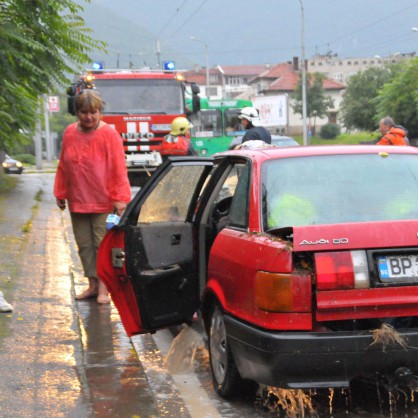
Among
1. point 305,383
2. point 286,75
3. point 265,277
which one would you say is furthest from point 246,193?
point 286,75

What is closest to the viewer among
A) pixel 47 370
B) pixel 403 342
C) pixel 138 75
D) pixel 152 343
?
pixel 403 342

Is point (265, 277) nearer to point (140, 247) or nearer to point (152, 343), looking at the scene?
point (140, 247)

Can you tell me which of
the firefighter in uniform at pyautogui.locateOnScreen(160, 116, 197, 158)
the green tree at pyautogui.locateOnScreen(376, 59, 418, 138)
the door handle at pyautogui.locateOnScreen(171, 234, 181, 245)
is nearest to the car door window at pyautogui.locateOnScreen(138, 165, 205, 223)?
the door handle at pyautogui.locateOnScreen(171, 234, 181, 245)

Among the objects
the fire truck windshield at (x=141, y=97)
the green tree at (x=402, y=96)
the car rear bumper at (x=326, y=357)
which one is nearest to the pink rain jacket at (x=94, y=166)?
the car rear bumper at (x=326, y=357)

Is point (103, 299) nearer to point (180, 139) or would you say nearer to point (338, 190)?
point (338, 190)

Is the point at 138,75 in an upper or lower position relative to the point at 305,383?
upper

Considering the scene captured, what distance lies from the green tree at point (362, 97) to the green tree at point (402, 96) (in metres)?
36.4

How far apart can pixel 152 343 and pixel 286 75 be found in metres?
147

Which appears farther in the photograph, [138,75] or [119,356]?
[138,75]

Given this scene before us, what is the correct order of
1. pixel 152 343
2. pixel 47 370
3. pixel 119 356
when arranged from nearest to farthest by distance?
pixel 47 370
pixel 119 356
pixel 152 343

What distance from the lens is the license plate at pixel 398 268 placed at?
5.09 m

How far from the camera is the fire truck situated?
23.5 m

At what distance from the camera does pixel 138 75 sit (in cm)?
2364

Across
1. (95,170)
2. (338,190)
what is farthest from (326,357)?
(95,170)
